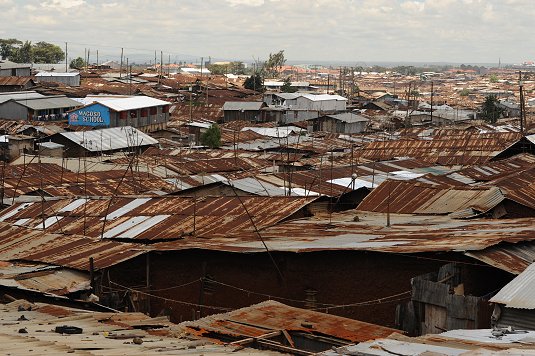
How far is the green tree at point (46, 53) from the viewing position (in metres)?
91.2

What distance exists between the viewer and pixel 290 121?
51.8 m

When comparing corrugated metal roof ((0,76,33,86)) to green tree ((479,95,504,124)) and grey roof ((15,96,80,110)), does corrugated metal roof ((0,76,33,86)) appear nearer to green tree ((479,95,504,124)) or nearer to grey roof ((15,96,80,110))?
grey roof ((15,96,80,110))

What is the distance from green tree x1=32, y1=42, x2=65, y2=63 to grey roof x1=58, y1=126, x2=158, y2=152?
56.4 m

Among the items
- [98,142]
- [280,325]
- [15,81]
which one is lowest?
[98,142]

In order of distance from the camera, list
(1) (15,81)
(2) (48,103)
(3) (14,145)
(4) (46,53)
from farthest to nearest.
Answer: (4) (46,53) → (1) (15,81) → (2) (48,103) → (3) (14,145)

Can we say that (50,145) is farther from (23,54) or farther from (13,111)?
(23,54)

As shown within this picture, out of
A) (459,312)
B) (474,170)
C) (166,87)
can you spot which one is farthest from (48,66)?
(459,312)

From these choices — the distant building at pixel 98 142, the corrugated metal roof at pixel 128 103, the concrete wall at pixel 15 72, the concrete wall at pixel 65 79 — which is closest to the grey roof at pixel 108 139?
the distant building at pixel 98 142

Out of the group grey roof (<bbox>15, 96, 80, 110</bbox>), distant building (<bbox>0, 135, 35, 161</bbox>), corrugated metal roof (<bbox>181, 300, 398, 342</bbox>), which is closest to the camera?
corrugated metal roof (<bbox>181, 300, 398, 342</bbox>)

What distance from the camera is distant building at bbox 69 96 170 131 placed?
4088 centimetres

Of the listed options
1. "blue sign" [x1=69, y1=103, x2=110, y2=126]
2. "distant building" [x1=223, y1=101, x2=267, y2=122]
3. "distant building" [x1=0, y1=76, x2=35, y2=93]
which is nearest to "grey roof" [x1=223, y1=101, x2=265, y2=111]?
"distant building" [x1=223, y1=101, x2=267, y2=122]

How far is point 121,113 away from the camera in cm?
4144

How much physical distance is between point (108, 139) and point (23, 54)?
177 ft

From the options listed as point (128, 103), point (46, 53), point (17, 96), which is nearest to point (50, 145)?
point (128, 103)
